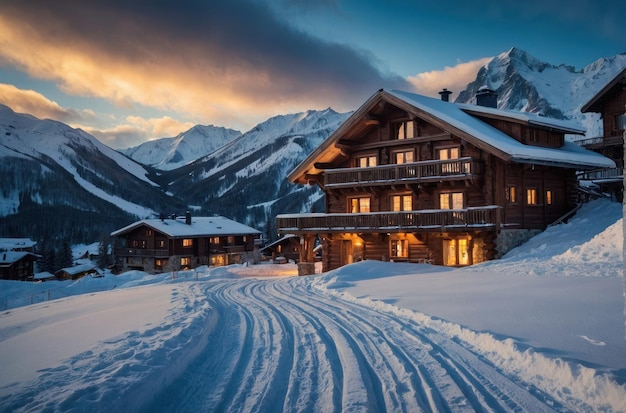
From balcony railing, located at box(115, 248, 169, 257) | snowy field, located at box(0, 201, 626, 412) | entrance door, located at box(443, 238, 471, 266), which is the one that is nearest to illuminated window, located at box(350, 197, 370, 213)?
entrance door, located at box(443, 238, 471, 266)

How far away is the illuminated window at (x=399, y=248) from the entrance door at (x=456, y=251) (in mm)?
2560

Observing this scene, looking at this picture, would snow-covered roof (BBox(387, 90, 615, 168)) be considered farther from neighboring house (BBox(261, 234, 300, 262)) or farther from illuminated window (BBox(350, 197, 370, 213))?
neighboring house (BBox(261, 234, 300, 262))

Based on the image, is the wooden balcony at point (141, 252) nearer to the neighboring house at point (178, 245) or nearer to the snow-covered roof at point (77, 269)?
the neighboring house at point (178, 245)

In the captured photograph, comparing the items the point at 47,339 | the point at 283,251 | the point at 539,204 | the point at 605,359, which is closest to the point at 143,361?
the point at 47,339

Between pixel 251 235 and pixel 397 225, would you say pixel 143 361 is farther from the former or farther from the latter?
pixel 251 235

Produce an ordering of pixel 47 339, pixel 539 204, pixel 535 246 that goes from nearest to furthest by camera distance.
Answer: pixel 47 339
pixel 535 246
pixel 539 204

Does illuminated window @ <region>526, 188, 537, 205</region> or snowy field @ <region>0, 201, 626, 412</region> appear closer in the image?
snowy field @ <region>0, 201, 626, 412</region>

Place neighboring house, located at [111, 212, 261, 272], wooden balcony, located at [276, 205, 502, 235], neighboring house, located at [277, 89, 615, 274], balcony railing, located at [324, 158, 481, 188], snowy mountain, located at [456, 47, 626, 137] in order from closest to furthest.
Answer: wooden balcony, located at [276, 205, 502, 235] < neighboring house, located at [277, 89, 615, 274] < balcony railing, located at [324, 158, 481, 188] < neighboring house, located at [111, 212, 261, 272] < snowy mountain, located at [456, 47, 626, 137]

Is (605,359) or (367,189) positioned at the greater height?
(367,189)

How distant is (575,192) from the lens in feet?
90.2

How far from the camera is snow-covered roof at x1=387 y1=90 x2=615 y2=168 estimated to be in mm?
22578

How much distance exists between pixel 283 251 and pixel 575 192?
4519 cm

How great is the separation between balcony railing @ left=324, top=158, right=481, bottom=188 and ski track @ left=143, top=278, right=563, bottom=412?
15639 millimetres

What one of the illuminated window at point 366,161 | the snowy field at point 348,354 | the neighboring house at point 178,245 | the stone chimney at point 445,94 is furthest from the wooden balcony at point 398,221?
the neighboring house at point 178,245
